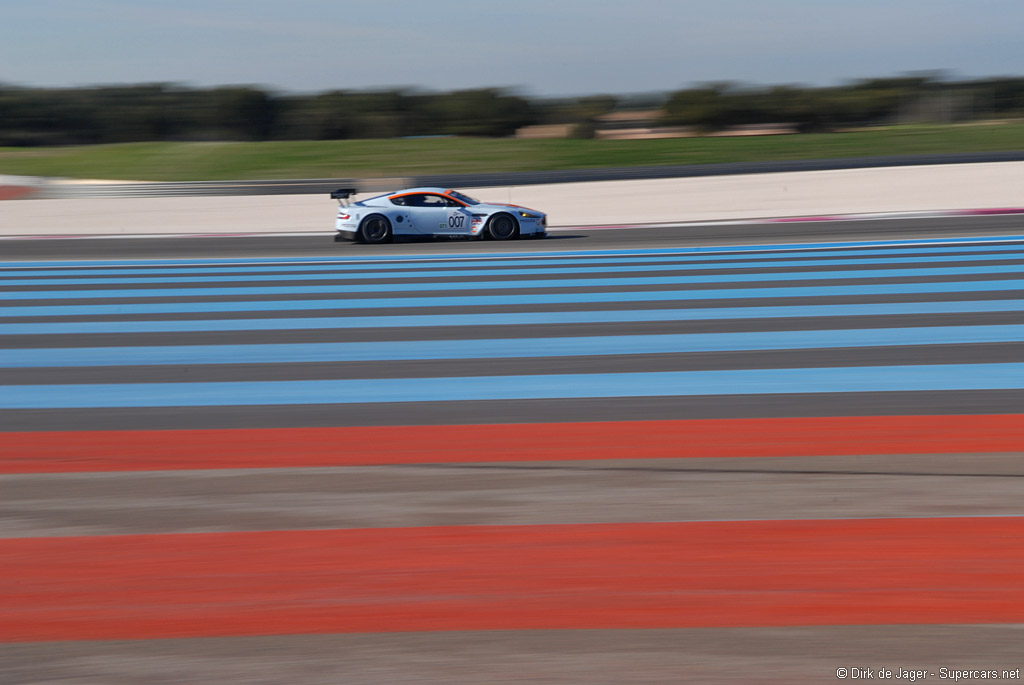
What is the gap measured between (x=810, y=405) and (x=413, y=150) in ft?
102

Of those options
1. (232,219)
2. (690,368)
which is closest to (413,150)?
(232,219)

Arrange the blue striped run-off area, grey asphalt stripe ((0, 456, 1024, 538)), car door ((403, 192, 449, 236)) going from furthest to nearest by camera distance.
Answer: car door ((403, 192, 449, 236)), the blue striped run-off area, grey asphalt stripe ((0, 456, 1024, 538))

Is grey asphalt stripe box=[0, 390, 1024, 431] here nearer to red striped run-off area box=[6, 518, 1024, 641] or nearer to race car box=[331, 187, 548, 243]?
red striped run-off area box=[6, 518, 1024, 641]

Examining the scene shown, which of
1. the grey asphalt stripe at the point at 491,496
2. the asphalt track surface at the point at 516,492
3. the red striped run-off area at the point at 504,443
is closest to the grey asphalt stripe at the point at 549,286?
the asphalt track surface at the point at 516,492

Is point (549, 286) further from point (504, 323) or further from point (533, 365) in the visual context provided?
point (533, 365)

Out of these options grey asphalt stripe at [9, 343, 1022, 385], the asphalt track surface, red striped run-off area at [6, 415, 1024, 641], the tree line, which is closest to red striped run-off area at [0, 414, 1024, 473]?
the asphalt track surface

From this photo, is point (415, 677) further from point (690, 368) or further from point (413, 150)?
point (413, 150)

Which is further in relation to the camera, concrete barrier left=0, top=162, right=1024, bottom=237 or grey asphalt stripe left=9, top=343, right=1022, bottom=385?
concrete barrier left=0, top=162, right=1024, bottom=237

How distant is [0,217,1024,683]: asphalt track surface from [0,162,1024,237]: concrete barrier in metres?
14.8

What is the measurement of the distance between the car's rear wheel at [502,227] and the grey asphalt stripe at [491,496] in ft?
43.1

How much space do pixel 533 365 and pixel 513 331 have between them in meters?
1.38

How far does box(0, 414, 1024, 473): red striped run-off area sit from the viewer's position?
206 inches

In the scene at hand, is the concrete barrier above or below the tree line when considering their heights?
below

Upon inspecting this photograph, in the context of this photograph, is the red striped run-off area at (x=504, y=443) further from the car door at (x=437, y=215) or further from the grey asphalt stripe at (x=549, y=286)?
the car door at (x=437, y=215)
